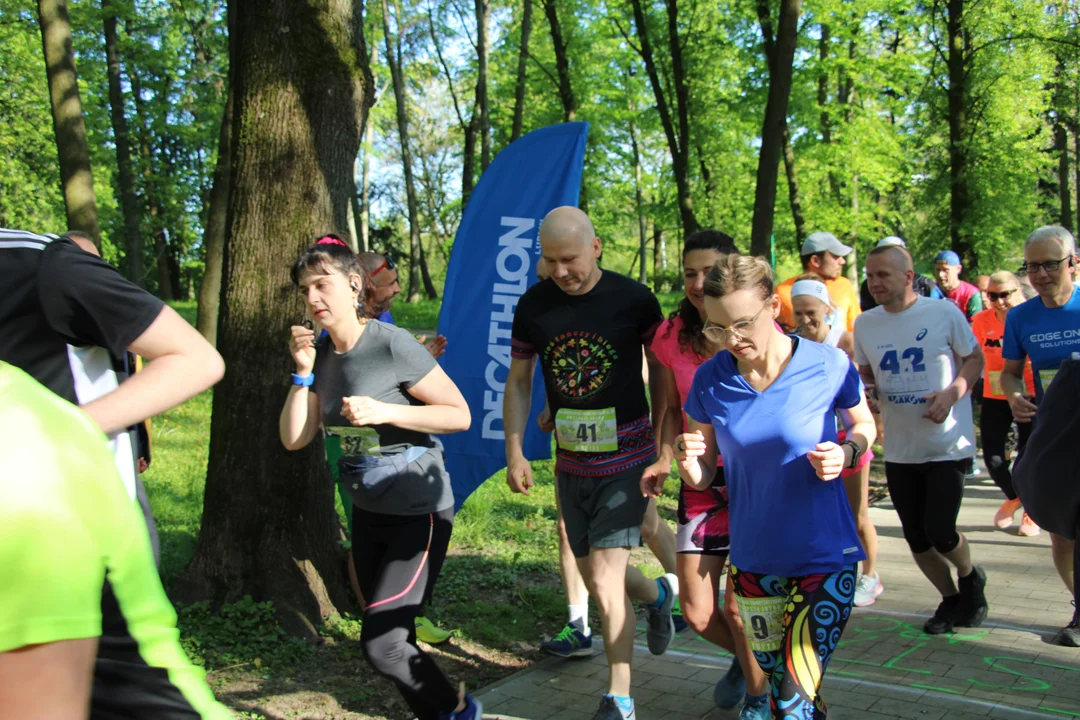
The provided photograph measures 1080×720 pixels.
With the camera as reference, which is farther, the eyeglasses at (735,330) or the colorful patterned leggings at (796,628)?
the eyeglasses at (735,330)

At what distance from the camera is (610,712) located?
4.12m

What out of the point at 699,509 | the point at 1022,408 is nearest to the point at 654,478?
the point at 699,509

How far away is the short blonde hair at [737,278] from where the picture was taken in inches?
133

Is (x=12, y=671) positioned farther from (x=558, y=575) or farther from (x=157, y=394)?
(x=558, y=575)

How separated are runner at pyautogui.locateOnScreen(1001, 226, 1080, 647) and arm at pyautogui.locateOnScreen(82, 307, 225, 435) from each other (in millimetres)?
4311

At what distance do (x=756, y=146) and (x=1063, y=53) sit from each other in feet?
37.9

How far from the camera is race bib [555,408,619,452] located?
4.41 metres

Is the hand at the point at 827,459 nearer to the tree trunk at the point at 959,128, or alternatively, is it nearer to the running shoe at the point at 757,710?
the running shoe at the point at 757,710

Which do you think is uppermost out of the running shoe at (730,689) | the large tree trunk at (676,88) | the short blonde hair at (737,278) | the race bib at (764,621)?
the large tree trunk at (676,88)

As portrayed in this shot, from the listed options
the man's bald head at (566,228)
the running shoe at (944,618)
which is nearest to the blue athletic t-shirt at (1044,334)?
the running shoe at (944,618)

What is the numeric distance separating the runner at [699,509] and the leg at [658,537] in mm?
776

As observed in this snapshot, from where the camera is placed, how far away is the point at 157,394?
2.18 m

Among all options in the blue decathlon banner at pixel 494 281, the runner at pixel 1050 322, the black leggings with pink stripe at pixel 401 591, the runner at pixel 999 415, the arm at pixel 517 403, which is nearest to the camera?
the black leggings with pink stripe at pixel 401 591

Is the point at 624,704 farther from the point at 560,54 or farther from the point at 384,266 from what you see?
the point at 560,54
